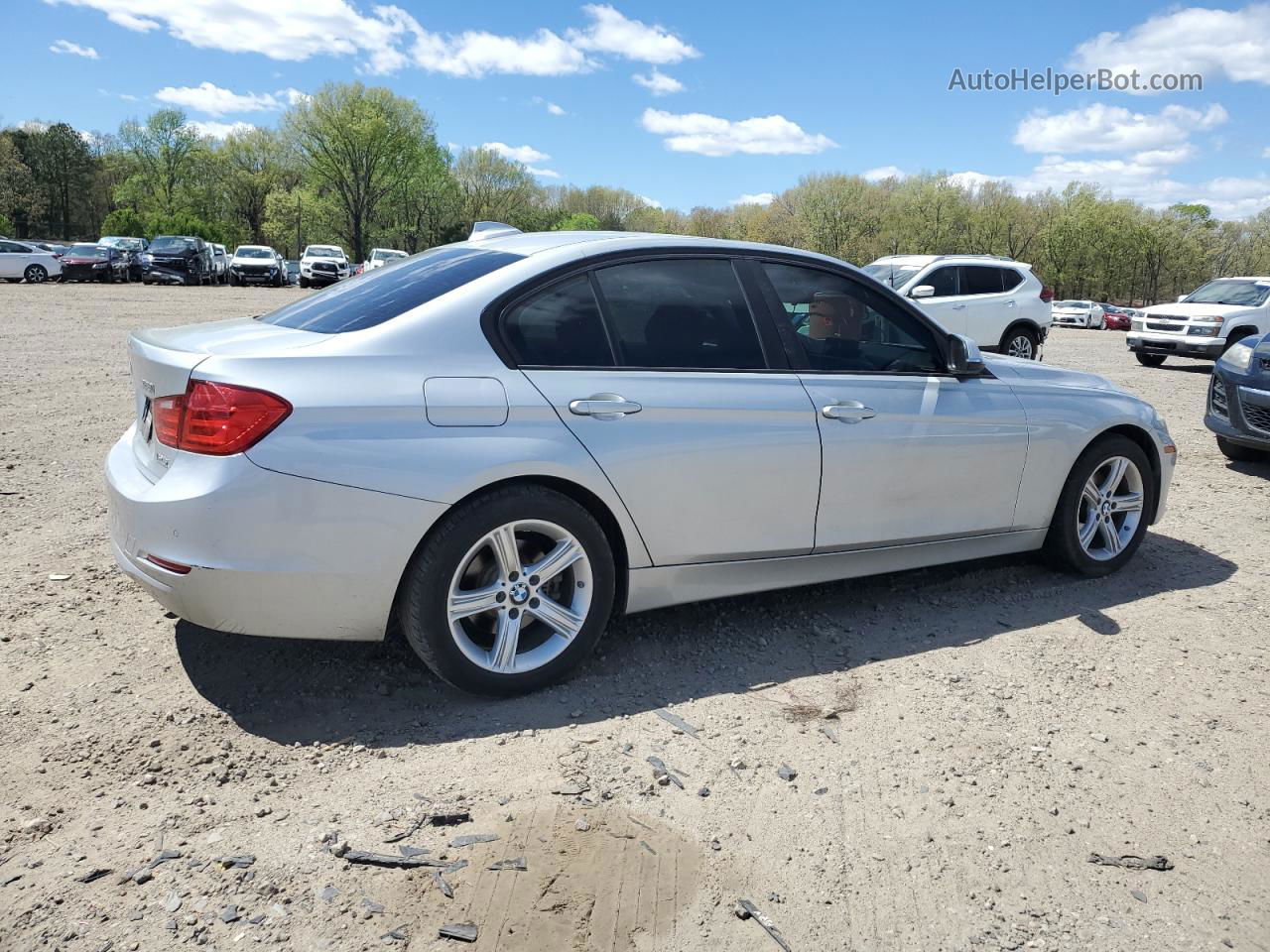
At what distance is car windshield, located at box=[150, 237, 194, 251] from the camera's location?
38.9 meters

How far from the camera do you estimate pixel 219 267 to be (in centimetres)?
4266

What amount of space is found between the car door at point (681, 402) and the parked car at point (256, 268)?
4355 cm

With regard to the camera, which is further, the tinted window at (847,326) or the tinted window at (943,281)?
the tinted window at (943,281)

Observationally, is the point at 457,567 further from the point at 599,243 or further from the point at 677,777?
the point at 599,243

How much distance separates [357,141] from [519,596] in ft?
254

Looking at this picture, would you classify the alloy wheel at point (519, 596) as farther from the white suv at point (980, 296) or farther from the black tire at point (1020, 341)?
the black tire at point (1020, 341)

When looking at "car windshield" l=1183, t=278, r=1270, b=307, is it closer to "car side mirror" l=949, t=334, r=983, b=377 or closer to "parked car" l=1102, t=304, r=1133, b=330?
"car side mirror" l=949, t=334, r=983, b=377

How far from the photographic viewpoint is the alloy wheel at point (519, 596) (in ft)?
10.7

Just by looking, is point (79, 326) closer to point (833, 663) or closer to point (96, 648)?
point (96, 648)

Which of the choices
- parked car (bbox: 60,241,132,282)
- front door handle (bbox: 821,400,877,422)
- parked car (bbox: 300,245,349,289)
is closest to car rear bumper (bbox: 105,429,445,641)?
front door handle (bbox: 821,400,877,422)

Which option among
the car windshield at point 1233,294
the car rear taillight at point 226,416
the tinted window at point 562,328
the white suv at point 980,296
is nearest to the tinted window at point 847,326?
the tinted window at point 562,328

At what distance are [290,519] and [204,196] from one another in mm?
95345

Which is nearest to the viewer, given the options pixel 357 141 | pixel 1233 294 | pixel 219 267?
pixel 1233 294

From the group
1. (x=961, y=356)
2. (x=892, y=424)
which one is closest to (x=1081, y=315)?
(x=961, y=356)
